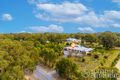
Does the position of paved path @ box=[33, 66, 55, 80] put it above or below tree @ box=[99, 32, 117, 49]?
below

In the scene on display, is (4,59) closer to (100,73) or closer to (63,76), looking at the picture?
(63,76)

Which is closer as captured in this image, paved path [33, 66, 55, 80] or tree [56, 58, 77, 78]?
tree [56, 58, 77, 78]

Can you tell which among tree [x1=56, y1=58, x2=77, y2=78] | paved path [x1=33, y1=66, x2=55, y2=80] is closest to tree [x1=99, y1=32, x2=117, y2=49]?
paved path [x1=33, y1=66, x2=55, y2=80]

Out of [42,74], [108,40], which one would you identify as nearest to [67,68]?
[42,74]

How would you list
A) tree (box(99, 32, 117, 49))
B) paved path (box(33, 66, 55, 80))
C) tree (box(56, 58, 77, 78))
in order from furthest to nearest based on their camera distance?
tree (box(99, 32, 117, 49)), paved path (box(33, 66, 55, 80)), tree (box(56, 58, 77, 78))

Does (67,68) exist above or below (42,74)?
above

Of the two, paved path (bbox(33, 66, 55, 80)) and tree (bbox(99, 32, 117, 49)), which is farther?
tree (bbox(99, 32, 117, 49))

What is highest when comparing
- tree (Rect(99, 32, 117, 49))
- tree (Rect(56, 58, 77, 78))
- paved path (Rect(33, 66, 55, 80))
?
tree (Rect(99, 32, 117, 49))

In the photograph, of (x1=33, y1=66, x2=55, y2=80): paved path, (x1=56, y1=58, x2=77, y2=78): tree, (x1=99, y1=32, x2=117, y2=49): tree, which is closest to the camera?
(x1=56, y1=58, x2=77, y2=78): tree

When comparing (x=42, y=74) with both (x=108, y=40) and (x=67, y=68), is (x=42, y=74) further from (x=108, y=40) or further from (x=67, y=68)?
(x=108, y=40)

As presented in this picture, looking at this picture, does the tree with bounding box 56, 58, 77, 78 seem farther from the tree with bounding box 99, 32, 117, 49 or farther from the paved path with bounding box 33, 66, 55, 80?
the tree with bounding box 99, 32, 117, 49

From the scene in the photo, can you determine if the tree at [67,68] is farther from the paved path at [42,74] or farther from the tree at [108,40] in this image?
the tree at [108,40]
